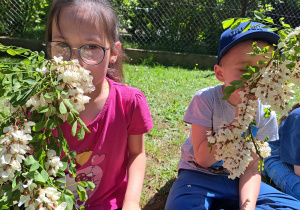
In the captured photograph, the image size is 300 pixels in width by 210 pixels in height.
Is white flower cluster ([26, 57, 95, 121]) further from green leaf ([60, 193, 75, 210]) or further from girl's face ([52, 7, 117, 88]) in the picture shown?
girl's face ([52, 7, 117, 88])

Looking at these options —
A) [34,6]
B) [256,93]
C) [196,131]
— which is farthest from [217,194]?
[34,6]

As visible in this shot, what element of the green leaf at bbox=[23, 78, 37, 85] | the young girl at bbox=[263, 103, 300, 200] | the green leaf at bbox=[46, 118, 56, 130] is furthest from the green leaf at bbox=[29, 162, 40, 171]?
the young girl at bbox=[263, 103, 300, 200]

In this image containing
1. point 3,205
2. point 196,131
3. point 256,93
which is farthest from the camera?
point 196,131

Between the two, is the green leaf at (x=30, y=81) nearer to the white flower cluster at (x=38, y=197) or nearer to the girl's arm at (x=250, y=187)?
the white flower cluster at (x=38, y=197)

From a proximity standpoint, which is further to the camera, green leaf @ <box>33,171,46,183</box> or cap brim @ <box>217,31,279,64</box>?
cap brim @ <box>217,31,279,64</box>

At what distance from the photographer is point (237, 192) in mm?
2152

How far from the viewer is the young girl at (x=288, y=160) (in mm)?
2432

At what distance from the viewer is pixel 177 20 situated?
286 inches

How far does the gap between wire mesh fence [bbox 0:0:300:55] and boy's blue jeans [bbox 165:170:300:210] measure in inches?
211

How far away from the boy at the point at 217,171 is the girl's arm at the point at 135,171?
0.37 meters

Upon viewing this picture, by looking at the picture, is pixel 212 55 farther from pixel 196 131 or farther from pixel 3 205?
pixel 3 205

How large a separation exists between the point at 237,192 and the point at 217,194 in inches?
5.5

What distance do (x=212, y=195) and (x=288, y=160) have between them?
827mm

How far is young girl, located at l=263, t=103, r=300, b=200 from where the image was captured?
7.98 feet
